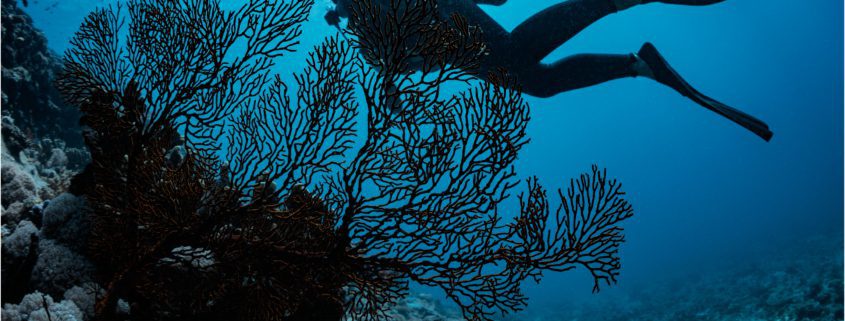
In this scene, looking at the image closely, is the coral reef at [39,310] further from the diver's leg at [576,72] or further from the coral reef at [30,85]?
the coral reef at [30,85]

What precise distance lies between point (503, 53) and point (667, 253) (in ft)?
331

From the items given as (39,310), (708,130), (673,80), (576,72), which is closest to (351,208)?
(39,310)

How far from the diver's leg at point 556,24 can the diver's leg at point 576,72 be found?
23 cm

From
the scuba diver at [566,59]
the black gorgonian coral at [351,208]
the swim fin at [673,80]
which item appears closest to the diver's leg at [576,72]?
the scuba diver at [566,59]

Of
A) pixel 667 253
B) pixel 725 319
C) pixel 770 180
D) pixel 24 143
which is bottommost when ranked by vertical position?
pixel 725 319

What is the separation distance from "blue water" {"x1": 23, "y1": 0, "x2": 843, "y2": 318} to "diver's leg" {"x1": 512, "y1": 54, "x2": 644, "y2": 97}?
209ft

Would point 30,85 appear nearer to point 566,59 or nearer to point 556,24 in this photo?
point 556,24

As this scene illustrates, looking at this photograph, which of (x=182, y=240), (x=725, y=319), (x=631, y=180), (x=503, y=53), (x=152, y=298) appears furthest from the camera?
(x=631, y=180)

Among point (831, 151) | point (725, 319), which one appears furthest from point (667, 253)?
point (725, 319)

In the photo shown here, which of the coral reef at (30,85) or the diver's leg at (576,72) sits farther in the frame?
the coral reef at (30,85)

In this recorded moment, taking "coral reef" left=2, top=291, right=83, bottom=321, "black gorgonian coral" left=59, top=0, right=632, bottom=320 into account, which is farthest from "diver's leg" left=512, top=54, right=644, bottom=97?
"coral reef" left=2, top=291, right=83, bottom=321

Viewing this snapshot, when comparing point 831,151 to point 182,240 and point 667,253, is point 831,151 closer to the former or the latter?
point 667,253

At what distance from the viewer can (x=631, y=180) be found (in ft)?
394

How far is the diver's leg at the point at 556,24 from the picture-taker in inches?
221
